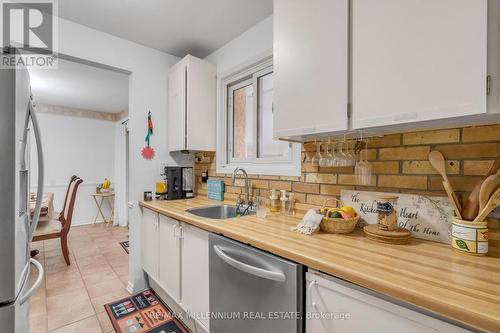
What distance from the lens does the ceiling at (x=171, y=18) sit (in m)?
1.74

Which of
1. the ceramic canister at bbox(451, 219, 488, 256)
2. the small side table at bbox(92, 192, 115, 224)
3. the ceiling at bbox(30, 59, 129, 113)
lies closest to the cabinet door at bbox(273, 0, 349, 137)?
the ceramic canister at bbox(451, 219, 488, 256)

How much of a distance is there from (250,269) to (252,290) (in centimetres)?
12

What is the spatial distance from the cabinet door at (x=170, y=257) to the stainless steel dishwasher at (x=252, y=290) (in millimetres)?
468

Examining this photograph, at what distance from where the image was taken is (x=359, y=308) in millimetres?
750

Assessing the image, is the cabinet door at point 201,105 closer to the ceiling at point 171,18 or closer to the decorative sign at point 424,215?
the ceiling at point 171,18

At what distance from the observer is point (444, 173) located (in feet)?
3.25

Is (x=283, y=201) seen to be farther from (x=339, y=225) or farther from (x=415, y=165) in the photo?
(x=415, y=165)

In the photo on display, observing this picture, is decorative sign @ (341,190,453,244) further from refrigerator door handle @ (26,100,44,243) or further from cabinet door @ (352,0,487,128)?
refrigerator door handle @ (26,100,44,243)

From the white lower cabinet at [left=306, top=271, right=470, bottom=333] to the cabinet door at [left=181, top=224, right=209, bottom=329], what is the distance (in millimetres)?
728

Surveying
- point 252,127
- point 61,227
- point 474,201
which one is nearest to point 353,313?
point 474,201

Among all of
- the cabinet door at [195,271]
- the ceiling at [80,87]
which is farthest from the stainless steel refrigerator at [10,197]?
the ceiling at [80,87]

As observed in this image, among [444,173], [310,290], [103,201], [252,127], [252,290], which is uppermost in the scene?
[252,127]

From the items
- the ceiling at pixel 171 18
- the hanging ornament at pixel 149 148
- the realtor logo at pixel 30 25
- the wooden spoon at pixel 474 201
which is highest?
the ceiling at pixel 171 18

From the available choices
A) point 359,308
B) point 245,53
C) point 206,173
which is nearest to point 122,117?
point 206,173
